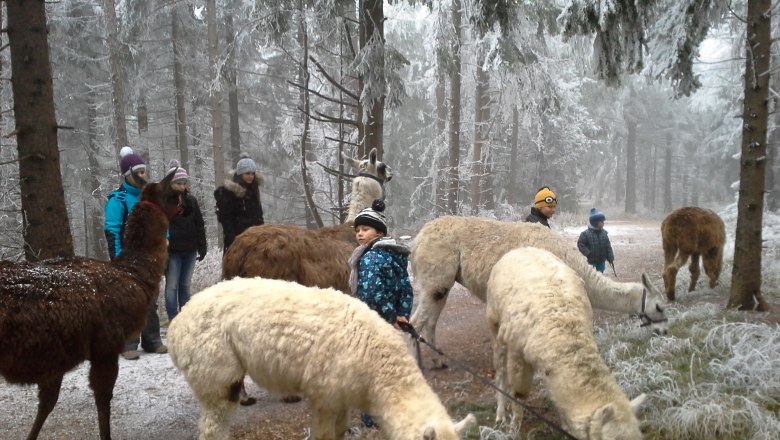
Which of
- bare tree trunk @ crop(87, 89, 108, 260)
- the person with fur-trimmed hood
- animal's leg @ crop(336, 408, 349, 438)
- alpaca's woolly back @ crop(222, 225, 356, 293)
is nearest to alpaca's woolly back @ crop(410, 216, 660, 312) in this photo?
alpaca's woolly back @ crop(222, 225, 356, 293)

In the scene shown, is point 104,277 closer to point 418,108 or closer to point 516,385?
point 516,385

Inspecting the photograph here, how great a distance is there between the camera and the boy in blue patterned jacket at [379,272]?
4449 mm

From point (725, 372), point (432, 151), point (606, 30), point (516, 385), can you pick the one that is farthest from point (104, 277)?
point (432, 151)

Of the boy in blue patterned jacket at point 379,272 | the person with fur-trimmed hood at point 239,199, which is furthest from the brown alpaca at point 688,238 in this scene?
the person with fur-trimmed hood at point 239,199

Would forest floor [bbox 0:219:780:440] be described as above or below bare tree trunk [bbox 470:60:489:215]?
below

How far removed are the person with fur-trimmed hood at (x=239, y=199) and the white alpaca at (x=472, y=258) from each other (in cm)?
233

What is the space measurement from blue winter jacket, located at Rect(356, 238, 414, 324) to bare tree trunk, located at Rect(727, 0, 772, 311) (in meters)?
4.83

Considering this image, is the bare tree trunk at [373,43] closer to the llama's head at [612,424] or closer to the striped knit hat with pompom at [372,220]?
the striped knit hat with pompom at [372,220]

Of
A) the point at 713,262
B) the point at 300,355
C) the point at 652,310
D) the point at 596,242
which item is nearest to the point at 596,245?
the point at 596,242

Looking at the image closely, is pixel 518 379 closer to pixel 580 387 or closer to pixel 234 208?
pixel 580 387

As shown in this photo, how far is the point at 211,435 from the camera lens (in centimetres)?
344

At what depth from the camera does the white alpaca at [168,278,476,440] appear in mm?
3195

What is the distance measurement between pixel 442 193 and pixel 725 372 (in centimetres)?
2062

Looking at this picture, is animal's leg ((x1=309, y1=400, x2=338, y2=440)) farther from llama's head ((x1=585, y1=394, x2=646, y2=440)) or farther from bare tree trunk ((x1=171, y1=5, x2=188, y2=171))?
bare tree trunk ((x1=171, y1=5, x2=188, y2=171))
